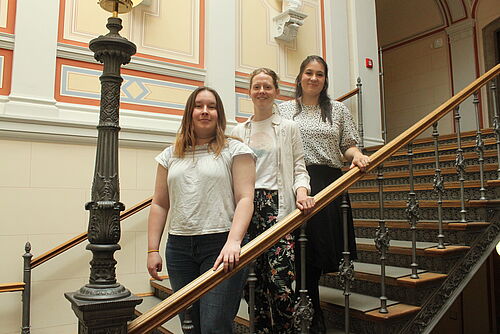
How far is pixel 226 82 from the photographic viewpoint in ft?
13.9

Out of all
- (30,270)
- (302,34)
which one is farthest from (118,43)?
(302,34)

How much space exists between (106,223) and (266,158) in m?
0.77

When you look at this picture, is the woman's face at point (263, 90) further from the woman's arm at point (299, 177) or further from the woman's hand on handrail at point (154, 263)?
the woman's hand on handrail at point (154, 263)

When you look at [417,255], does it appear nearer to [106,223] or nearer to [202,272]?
[202,272]

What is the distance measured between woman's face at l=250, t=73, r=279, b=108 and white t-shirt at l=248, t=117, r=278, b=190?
94 millimetres

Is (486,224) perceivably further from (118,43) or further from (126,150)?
(126,150)

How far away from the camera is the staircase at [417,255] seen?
231 centimetres

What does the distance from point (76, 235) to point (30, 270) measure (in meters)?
0.47

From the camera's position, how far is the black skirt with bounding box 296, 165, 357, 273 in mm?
2119

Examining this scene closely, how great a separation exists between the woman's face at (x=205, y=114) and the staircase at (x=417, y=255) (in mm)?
1179

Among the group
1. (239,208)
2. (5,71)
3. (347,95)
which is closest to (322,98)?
(239,208)

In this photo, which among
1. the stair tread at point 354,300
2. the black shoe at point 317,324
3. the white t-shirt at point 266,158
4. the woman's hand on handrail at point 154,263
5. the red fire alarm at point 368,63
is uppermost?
the red fire alarm at point 368,63

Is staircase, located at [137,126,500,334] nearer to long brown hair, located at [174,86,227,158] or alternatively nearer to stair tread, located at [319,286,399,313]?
stair tread, located at [319,286,399,313]

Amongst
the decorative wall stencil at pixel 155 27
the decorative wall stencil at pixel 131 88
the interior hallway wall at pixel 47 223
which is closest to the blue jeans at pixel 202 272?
the interior hallway wall at pixel 47 223
